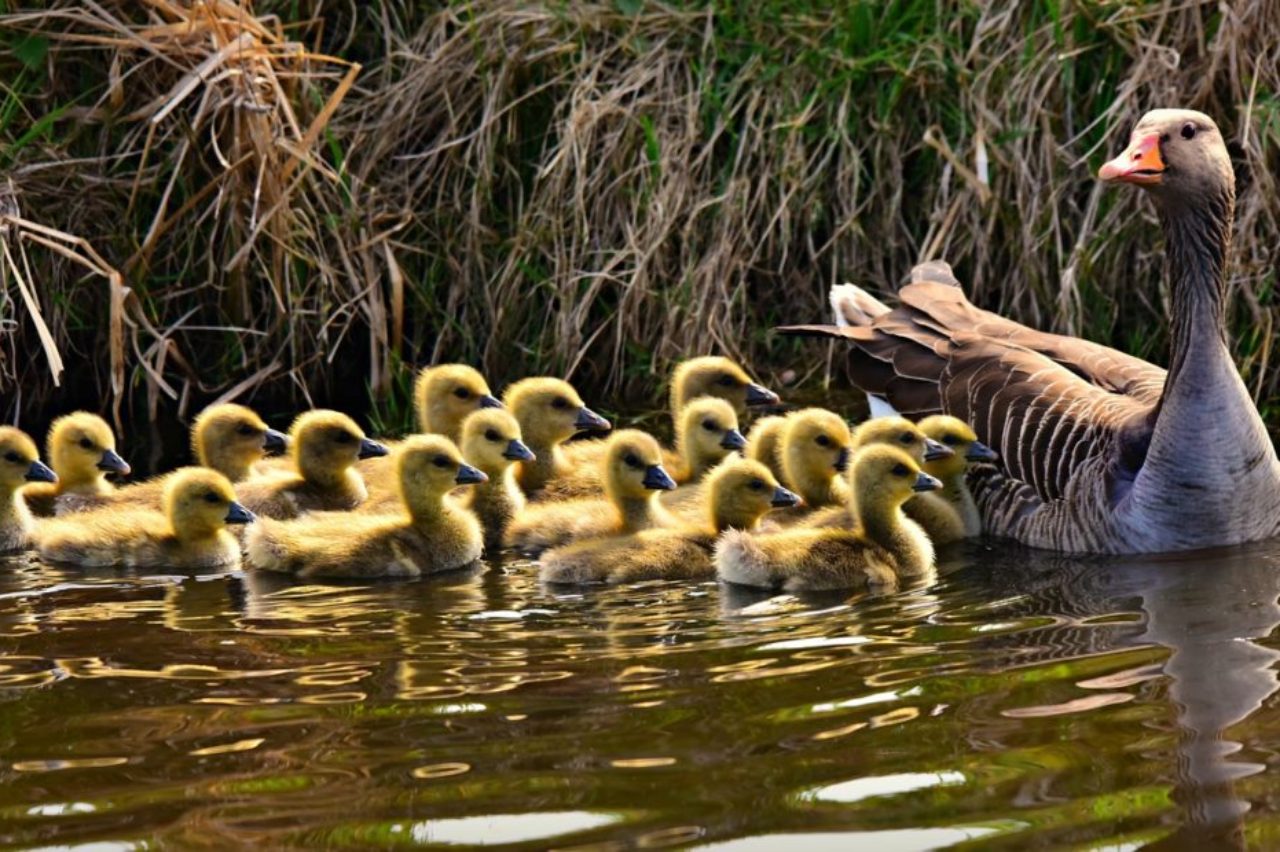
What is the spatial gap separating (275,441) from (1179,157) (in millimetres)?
3265

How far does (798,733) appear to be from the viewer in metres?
4.69

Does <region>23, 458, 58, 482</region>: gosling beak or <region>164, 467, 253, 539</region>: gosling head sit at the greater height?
<region>23, 458, 58, 482</region>: gosling beak

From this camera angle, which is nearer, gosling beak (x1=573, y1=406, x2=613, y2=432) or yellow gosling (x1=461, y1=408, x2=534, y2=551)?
yellow gosling (x1=461, y1=408, x2=534, y2=551)

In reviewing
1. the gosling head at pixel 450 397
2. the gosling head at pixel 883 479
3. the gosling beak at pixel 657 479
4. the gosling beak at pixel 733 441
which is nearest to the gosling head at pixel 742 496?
the gosling beak at pixel 657 479

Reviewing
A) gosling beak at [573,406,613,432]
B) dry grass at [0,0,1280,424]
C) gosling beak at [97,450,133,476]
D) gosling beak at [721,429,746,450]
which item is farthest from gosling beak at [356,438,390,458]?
dry grass at [0,0,1280,424]

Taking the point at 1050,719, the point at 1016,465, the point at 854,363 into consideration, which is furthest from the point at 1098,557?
the point at 1050,719

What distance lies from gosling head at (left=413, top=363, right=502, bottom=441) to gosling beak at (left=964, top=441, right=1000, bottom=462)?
1787 millimetres

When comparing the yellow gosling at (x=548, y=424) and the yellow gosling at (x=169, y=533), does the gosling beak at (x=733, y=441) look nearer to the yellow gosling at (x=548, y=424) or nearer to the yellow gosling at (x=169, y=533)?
the yellow gosling at (x=548, y=424)

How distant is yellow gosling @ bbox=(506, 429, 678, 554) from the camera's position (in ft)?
22.7

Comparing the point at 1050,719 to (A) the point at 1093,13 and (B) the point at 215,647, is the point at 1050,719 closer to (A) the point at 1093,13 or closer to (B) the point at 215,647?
(B) the point at 215,647

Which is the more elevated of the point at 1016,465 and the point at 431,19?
the point at 431,19

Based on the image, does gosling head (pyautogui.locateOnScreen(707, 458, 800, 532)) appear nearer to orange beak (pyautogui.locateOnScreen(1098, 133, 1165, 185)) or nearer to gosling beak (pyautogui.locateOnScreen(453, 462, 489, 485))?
gosling beak (pyautogui.locateOnScreen(453, 462, 489, 485))

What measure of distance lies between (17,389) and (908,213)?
3784mm

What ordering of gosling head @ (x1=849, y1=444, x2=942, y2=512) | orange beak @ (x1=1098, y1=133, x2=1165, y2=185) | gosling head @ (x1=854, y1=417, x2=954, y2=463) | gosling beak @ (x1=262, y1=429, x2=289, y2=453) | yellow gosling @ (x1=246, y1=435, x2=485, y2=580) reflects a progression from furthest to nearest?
gosling beak @ (x1=262, y1=429, x2=289, y2=453)
gosling head @ (x1=854, y1=417, x2=954, y2=463)
yellow gosling @ (x1=246, y1=435, x2=485, y2=580)
gosling head @ (x1=849, y1=444, x2=942, y2=512)
orange beak @ (x1=1098, y1=133, x2=1165, y2=185)
